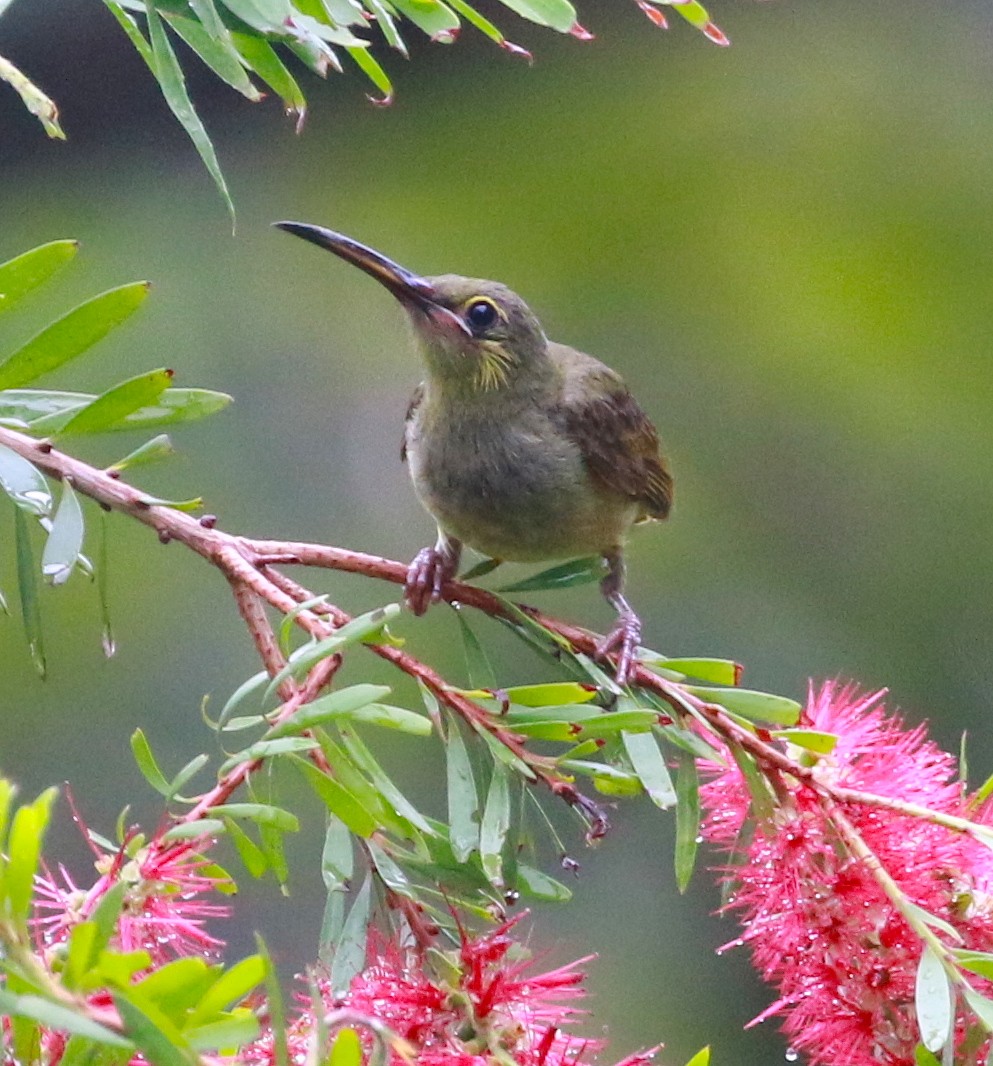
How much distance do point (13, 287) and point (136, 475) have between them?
3.18m

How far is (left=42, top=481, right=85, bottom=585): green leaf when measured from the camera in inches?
54.8

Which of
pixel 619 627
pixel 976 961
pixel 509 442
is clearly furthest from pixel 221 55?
pixel 509 442

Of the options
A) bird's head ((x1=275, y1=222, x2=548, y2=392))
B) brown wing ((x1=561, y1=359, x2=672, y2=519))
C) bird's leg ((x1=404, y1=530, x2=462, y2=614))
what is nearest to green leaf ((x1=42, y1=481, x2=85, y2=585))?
bird's leg ((x1=404, y1=530, x2=462, y2=614))

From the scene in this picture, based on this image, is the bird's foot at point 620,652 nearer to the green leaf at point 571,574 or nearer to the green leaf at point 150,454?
the green leaf at point 571,574

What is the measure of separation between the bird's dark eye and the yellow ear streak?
0.13 ft

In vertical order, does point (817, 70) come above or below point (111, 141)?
above

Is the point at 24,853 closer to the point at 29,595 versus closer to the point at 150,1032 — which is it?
the point at 150,1032

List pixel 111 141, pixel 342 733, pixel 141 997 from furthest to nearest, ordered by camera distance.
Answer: pixel 111 141 → pixel 342 733 → pixel 141 997

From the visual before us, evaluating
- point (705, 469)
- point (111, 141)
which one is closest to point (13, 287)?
point (111, 141)

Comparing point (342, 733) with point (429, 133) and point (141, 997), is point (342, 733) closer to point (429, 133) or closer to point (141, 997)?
point (141, 997)

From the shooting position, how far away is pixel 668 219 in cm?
610

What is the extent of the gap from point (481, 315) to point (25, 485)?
1.76 meters

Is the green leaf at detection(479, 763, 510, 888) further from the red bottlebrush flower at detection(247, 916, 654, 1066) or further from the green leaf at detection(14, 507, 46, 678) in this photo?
the green leaf at detection(14, 507, 46, 678)

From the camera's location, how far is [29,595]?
1599 mm
